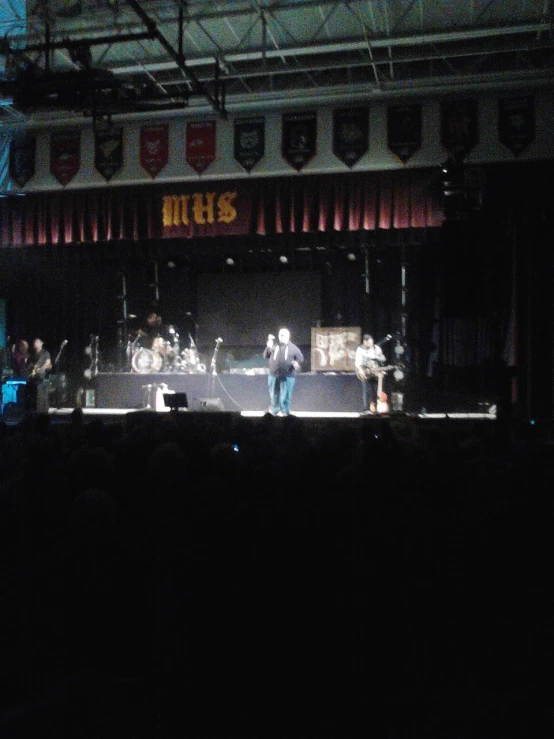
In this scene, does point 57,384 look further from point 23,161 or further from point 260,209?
point 260,209

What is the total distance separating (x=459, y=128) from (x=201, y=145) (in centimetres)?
481

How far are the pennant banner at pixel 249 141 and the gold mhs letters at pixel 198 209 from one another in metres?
0.66

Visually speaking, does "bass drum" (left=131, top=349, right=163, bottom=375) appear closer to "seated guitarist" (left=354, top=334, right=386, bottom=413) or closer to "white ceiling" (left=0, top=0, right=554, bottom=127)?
"seated guitarist" (left=354, top=334, right=386, bottom=413)

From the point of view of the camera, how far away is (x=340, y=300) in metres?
15.2

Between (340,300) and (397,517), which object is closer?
(397,517)

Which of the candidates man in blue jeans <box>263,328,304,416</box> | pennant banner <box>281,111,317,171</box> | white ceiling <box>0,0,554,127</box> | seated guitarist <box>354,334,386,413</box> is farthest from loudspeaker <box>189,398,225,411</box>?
pennant banner <box>281,111,317,171</box>

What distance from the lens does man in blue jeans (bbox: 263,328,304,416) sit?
12.3m

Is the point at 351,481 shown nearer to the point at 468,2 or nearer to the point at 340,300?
the point at 468,2

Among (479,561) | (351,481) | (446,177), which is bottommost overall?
(479,561)

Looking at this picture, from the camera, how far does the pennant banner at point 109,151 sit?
14.0m

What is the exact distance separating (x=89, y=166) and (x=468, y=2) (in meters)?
7.73

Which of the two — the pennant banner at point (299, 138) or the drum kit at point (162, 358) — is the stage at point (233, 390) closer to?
the drum kit at point (162, 358)

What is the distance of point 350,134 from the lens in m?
12.9

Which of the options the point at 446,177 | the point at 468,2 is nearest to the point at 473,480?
the point at 446,177
